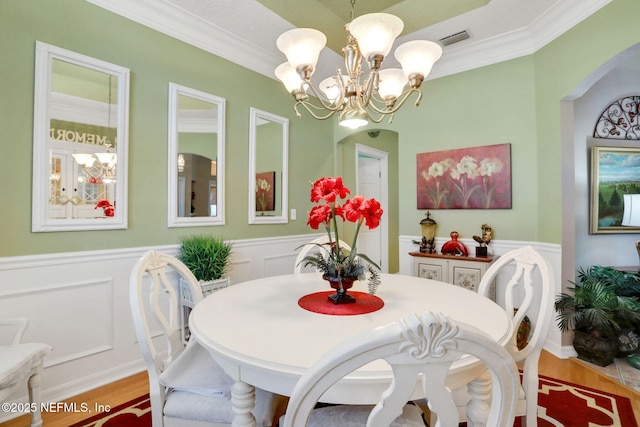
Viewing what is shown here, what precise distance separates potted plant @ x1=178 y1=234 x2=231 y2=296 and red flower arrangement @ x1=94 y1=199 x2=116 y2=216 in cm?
56

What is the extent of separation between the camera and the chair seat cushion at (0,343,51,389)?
1355mm

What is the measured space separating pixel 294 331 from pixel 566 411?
74.3 inches

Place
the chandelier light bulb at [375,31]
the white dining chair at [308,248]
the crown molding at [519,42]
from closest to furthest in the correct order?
the chandelier light bulb at [375,31], the white dining chair at [308,248], the crown molding at [519,42]

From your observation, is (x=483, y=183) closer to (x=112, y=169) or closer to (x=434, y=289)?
(x=434, y=289)

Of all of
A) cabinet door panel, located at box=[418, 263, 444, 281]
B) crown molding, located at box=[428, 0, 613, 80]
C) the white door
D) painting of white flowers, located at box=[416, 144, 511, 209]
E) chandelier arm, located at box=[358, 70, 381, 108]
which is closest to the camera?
chandelier arm, located at box=[358, 70, 381, 108]

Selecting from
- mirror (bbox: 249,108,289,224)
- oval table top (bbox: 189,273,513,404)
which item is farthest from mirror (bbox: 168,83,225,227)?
oval table top (bbox: 189,273,513,404)

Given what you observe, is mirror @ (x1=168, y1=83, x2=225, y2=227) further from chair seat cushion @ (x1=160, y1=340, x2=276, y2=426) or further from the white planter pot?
chair seat cushion @ (x1=160, y1=340, x2=276, y2=426)

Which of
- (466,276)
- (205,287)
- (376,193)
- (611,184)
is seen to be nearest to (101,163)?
(205,287)

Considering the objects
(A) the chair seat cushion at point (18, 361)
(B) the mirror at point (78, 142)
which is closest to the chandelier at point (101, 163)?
(B) the mirror at point (78, 142)

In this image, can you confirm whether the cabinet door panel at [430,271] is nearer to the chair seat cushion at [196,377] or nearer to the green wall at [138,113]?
the green wall at [138,113]

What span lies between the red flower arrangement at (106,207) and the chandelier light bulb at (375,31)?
1.93m

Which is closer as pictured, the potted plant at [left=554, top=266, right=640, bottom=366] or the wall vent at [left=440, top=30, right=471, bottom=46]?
the potted plant at [left=554, top=266, right=640, bottom=366]

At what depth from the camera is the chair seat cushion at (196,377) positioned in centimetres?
114

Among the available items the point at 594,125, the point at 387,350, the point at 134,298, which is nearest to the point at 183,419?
the point at 134,298
